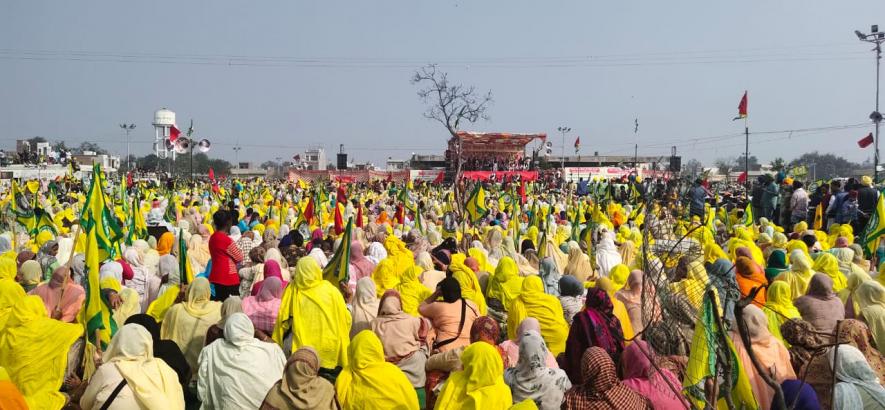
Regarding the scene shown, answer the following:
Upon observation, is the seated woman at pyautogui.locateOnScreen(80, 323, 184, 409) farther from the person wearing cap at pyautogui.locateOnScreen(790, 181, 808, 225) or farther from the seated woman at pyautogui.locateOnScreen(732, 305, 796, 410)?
the person wearing cap at pyautogui.locateOnScreen(790, 181, 808, 225)

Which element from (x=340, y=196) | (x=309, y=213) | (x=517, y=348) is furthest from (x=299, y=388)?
(x=340, y=196)

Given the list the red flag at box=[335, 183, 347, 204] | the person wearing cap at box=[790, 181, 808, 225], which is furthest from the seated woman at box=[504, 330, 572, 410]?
the person wearing cap at box=[790, 181, 808, 225]

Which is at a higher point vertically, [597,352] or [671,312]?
[671,312]

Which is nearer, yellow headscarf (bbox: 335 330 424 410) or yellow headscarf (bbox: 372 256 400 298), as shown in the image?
yellow headscarf (bbox: 335 330 424 410)

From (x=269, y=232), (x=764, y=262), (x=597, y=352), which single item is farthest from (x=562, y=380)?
(x=269, y=232)

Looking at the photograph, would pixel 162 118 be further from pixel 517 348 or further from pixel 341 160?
pixel 517 348

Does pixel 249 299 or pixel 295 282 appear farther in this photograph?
pixel 249 299

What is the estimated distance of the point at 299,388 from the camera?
157 inches

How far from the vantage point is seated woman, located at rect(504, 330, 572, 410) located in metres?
4.24

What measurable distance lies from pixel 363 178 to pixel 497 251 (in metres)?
40.5

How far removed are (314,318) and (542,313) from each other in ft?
5.45

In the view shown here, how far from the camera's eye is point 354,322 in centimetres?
609

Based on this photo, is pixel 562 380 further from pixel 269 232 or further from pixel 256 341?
pixel 269 232

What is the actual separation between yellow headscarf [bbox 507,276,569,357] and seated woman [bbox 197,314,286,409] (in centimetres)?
200
